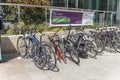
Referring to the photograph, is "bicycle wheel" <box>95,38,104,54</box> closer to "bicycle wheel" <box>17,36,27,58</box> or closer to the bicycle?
the bicycle

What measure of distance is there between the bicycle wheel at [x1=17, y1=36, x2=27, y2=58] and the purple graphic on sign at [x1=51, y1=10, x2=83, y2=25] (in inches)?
67.5

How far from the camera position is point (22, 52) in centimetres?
729

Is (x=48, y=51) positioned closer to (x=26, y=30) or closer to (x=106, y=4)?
(x=26, y=30)

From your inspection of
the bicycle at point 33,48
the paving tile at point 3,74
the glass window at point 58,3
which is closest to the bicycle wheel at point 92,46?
the bicycle at point 33,48

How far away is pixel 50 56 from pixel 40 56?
0.33 m

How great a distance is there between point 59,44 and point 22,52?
5.56ft

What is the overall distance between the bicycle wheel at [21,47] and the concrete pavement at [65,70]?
0.31 m

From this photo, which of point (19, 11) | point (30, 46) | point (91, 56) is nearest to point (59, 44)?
point (30, 46)

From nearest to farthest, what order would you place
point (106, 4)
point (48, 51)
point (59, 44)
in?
point (48, 51), point (59, 44), point (106, 4)

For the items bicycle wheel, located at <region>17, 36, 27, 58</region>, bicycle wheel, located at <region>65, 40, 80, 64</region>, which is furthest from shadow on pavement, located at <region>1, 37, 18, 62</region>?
bicycle wheel, located at <region>65, 40, 80, 64</region>

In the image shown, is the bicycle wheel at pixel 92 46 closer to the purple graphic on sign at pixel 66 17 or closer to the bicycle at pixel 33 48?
the bicycle at pixel 33 48

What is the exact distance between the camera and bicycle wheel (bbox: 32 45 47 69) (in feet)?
18.2

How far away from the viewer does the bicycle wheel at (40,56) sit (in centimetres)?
555

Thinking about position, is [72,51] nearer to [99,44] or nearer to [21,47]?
[99,44]
